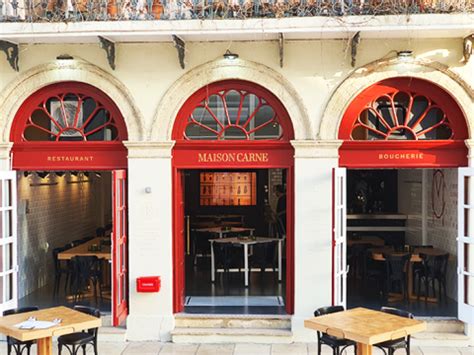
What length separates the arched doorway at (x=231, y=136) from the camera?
10.8m

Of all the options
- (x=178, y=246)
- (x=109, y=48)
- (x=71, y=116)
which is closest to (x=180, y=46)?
(x=109, y=48)

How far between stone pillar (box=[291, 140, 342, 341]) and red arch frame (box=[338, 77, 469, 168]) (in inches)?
16.3

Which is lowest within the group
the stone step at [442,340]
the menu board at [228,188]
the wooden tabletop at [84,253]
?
the stone step at [442,340]

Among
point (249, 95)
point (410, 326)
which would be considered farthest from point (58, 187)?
point (410, 326)

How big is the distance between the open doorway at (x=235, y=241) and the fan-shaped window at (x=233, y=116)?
2.91 m

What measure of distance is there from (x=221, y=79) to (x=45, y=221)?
18.3 ft

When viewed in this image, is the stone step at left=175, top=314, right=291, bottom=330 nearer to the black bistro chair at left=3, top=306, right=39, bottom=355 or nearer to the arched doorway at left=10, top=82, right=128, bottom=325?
the arched doorway at left=10, top=82, right=128, bottom=325

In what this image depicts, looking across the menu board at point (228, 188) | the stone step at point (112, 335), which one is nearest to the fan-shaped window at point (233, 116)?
the stone step at point (112, 335)

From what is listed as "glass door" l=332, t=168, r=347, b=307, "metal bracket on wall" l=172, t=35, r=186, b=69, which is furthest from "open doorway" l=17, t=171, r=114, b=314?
"glass door" l=332, t=168, r=347, b=307

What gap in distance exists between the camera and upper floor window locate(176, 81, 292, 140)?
10852mm

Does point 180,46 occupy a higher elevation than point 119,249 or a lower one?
higher

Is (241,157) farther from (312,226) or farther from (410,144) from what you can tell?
(410,144)

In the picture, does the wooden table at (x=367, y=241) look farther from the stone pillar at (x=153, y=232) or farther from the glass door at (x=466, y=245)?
the stone pillar at (x=153, y=232)

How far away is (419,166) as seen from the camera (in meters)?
10.7
